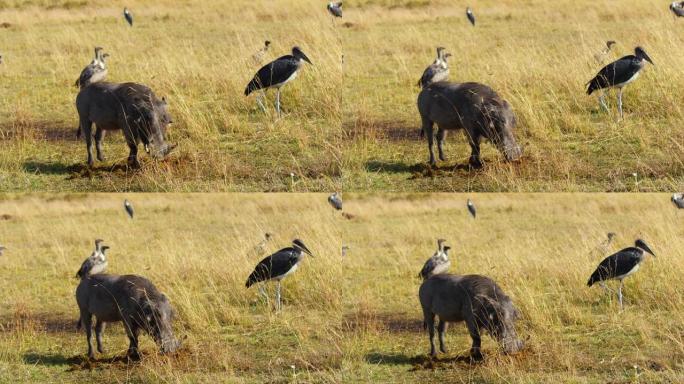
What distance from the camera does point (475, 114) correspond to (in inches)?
653

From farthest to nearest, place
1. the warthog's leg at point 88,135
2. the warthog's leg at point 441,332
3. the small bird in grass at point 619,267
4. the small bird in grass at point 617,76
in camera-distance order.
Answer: the small bird in grass at point 617,76 → the small bird in grass at point 619,267 → the warthog's leg at point 88,135 → the warthog's leg at point 441,332

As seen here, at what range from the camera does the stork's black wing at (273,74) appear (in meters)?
19.7

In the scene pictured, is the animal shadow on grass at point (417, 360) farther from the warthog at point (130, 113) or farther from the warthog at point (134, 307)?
the warthog at point (130, 113)

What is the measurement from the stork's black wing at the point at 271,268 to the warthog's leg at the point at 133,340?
2.78 m

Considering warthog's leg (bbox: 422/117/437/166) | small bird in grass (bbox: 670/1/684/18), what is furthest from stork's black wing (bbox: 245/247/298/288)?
small bird in grass (bbox: 670/1/684/18)

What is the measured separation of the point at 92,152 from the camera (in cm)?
1834

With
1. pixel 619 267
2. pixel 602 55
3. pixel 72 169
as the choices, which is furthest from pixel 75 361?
pixel 602 55

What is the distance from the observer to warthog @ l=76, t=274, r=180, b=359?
15367 millimetres

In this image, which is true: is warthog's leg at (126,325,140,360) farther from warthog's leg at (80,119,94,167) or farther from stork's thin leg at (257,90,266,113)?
stork's thin leg at (257,90,266,113)

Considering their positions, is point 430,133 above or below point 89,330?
above

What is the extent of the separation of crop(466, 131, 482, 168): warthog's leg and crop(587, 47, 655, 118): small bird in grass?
10.8 feet

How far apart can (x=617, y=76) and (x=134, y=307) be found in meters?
8.40

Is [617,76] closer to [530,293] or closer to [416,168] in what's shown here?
[416,168]

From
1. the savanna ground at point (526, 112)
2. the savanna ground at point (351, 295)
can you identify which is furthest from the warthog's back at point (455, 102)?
the savanna ground at point (351, 295)
